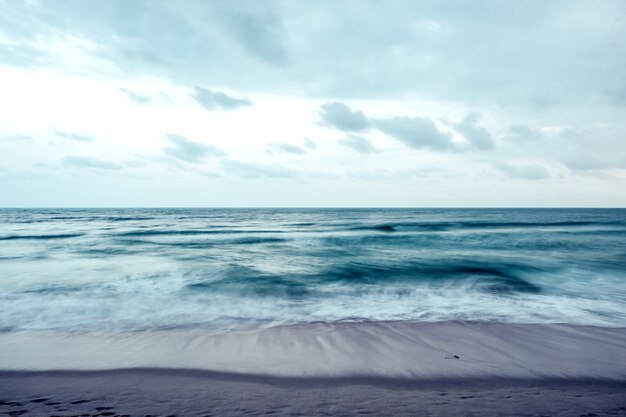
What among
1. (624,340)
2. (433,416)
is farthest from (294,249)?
(433,416)

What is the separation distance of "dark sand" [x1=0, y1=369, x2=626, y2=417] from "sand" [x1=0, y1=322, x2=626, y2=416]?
0.04 feet

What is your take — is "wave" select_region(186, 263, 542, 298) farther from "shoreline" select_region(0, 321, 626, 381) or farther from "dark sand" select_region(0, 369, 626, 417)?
"dark sand" select_region(0, 369, 626, 417)

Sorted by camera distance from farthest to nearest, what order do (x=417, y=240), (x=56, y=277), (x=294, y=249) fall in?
(x=417, y=240), (x=294, y=249), (x=56, y=277)

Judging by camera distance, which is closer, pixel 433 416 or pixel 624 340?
pixel 433 416

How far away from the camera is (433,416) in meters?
3.17

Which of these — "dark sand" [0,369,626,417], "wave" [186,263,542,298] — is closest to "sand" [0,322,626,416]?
"dark sand" [0,369,626,417]

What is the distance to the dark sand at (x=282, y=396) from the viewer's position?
3297 mm

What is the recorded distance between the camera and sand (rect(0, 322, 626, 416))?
11.2 feet

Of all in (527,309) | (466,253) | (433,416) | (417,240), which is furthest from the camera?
(417,240)

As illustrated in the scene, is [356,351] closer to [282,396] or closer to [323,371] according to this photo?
[323,371]

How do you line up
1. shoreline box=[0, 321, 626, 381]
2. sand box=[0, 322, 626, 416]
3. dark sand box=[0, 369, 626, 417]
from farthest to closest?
shoreline box=[0, 321, 626, 381] → sand box=[0, 322, 626, 416] → dark sand box=[0, 369, 626, 417]

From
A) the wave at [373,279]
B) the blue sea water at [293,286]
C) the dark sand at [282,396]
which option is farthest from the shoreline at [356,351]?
the wave at [373,279]

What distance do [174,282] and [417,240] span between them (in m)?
18.2

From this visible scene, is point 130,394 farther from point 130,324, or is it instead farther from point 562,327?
point 562,327
